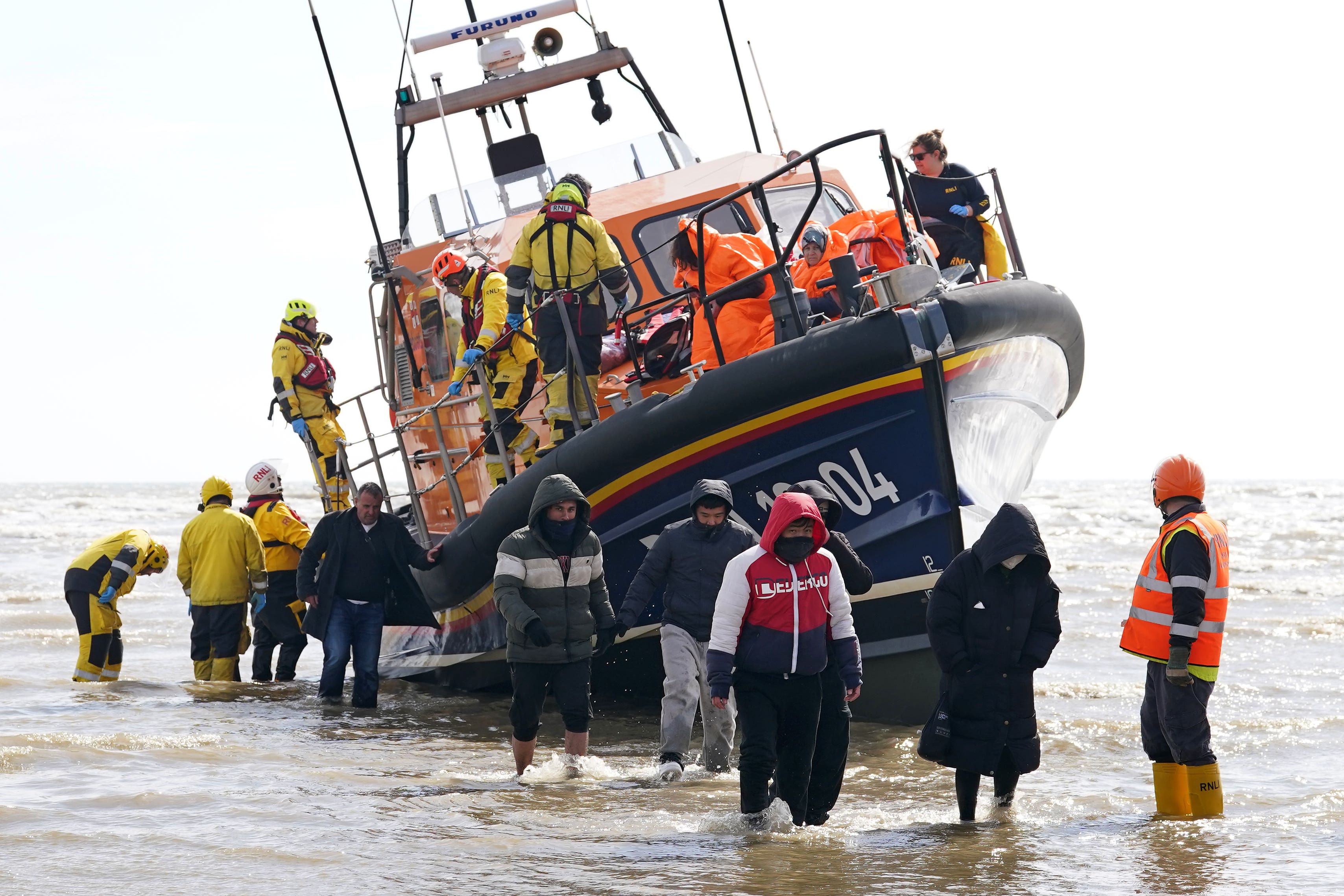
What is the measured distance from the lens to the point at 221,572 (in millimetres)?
8609

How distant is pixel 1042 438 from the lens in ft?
26.9

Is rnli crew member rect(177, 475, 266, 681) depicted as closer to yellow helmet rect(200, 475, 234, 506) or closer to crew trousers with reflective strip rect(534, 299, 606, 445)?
yellow helmet rect(200, 475, 234, 506)

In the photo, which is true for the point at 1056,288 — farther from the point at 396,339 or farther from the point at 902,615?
the point at 396,339

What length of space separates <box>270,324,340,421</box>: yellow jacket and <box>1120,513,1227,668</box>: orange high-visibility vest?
600cm

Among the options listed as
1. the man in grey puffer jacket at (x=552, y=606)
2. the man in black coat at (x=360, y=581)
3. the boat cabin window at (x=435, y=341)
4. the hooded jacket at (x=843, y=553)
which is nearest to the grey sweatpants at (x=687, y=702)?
the man in grey puffer jacket at (x=552, y=606)

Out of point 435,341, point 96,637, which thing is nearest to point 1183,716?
point 435,341

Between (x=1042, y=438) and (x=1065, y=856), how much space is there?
387 centimetres

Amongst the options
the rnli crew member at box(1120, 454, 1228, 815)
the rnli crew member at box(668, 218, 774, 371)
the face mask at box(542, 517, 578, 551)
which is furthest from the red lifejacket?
the rnli crew member at box(1120, 454, 1228, 815)

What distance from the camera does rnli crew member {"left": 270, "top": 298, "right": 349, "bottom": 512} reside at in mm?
9484

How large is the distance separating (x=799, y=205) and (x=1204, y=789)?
4316 mm

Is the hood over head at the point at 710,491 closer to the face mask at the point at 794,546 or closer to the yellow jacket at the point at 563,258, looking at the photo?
the face mask at the point at 794,546

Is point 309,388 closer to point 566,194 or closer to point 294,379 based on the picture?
point 294,379

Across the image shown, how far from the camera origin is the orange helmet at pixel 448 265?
7.80 m

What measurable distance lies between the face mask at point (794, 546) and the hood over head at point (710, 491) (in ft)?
3.03
